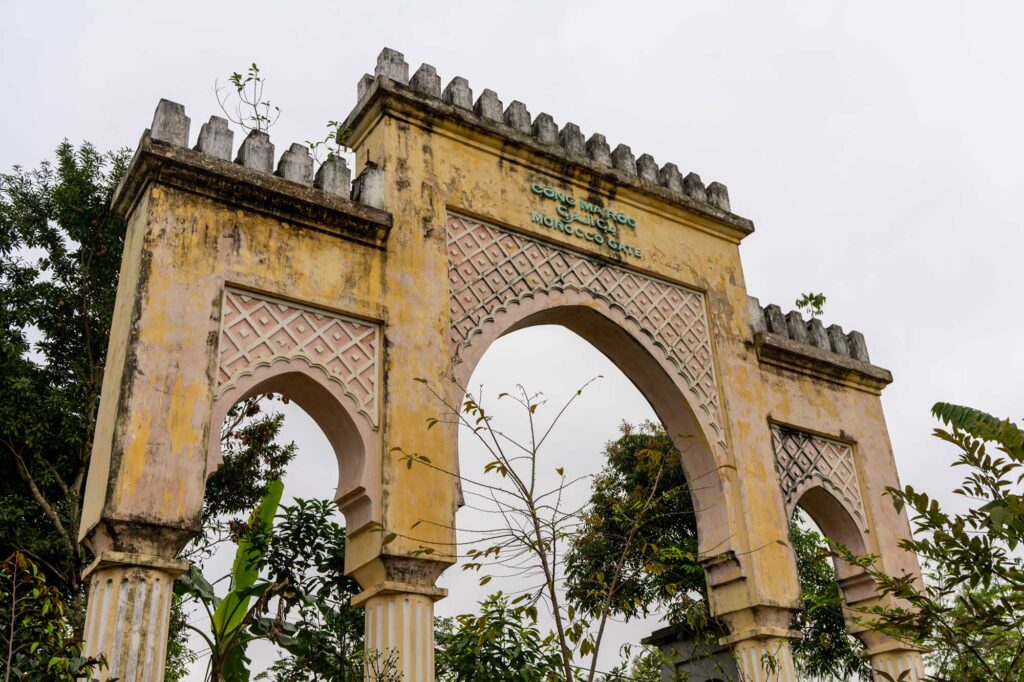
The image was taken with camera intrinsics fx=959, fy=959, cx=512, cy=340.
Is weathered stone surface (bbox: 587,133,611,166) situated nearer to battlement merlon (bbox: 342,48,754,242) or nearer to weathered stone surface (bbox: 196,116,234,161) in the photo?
battlement merlon (bbox: 342,48,754,242)

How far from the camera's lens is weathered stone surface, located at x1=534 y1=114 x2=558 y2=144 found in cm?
831

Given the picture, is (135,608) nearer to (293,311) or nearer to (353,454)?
(353,454)

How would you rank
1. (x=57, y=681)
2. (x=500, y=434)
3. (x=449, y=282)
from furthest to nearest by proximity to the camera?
(x=449, y=282), (x=500, y=434), (x=57, y=681)

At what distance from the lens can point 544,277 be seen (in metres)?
7.83

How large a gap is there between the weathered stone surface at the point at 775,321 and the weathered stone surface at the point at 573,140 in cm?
253

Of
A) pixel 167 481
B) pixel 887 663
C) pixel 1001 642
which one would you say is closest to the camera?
pixel 1001 642

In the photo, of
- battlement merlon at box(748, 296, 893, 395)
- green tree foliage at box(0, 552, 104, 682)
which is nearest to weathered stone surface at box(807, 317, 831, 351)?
battlement merlon at box(748, 296, 893, 395)

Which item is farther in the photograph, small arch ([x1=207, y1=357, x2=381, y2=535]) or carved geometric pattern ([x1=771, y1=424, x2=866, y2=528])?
carved geometric pattern ([x1=771, y1=424, x2=866, y2=528])

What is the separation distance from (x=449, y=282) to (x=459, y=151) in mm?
1203

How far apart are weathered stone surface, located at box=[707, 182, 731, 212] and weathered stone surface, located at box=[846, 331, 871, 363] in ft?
6.67

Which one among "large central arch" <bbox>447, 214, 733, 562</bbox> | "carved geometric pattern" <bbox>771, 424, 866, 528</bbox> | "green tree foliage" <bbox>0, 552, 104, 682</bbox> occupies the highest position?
"large central arch" <bbox>447, 214, 733, 562</bbox>

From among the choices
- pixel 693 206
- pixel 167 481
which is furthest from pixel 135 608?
pixel 693 206

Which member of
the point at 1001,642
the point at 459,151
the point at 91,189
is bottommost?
the point at 1001,642

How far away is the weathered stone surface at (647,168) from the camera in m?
8.93
